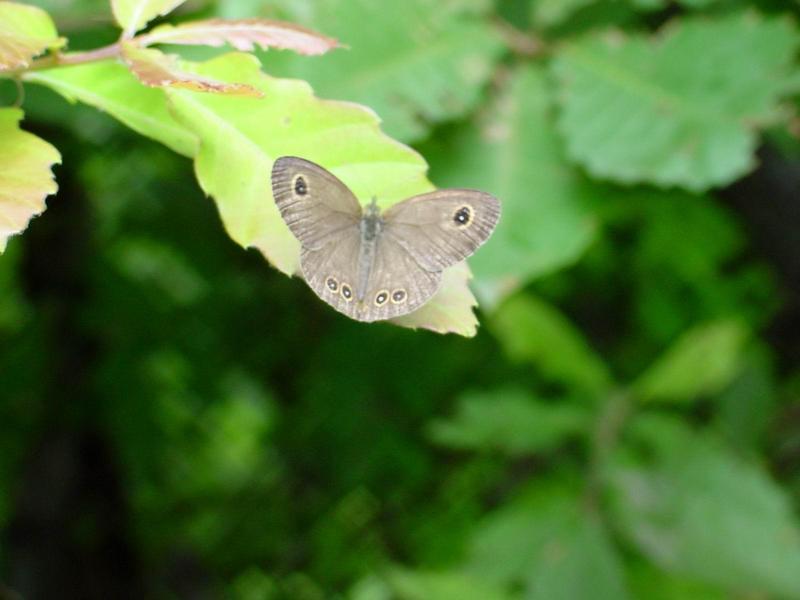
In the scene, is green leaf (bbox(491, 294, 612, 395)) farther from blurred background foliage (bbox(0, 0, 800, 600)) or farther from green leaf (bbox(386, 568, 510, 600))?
green leaf (bbox(386, 568, 510, 600))

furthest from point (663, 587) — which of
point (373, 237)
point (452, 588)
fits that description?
point (373, 237)

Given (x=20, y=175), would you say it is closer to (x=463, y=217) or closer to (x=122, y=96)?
(x=122, y=96)

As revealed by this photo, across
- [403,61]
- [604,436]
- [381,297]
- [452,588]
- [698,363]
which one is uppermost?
[403,61]

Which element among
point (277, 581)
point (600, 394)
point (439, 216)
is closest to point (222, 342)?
point (277, 581)

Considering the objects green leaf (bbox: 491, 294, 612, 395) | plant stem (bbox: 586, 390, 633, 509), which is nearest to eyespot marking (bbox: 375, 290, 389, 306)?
green leaf (bbox: 491, 294, 612, 395)

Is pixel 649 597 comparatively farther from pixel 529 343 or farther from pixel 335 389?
pixel 335 389

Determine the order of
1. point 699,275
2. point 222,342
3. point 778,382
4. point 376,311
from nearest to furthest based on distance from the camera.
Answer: point 376,311 < point 699,275 < point 778,382 < point 222,342
